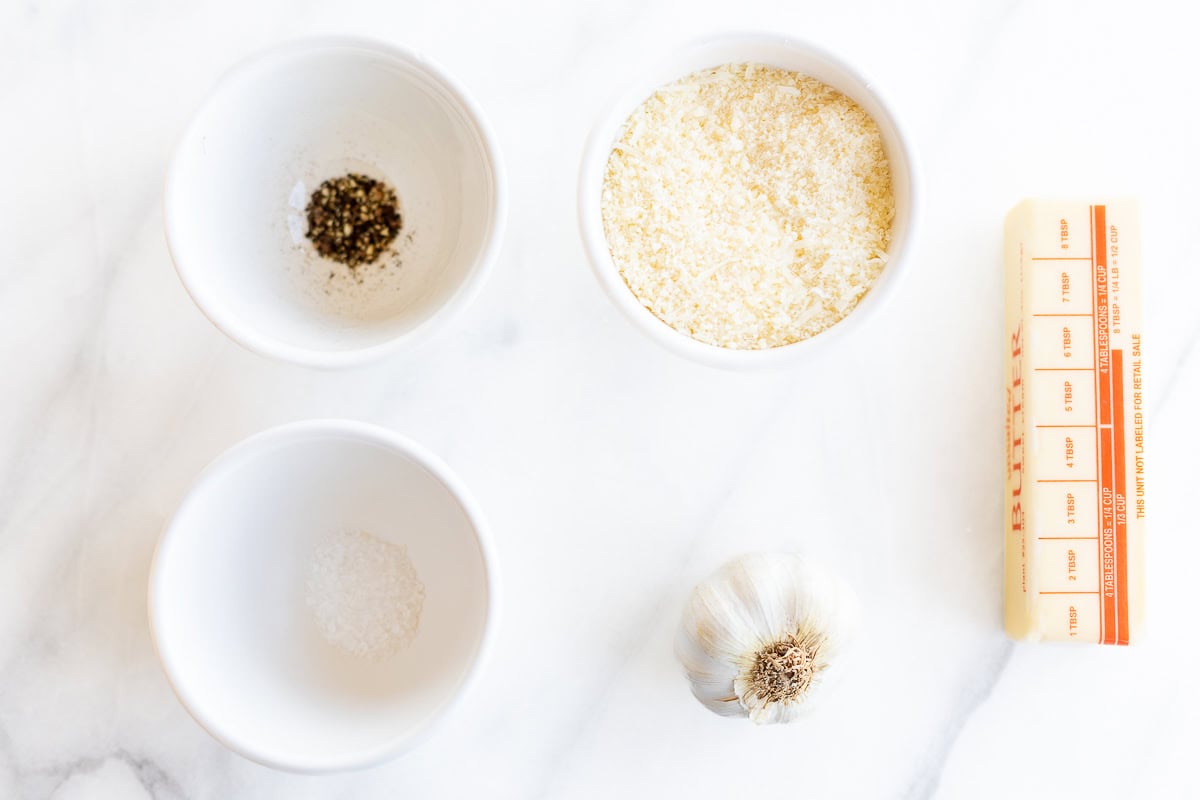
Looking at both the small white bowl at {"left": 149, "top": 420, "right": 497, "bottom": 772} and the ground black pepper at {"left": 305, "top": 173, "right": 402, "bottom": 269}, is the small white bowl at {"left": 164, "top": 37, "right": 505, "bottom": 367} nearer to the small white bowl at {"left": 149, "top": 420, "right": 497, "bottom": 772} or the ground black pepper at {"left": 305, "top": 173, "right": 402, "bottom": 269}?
the ground black pepper at {"left": 305, "top": 173, "right": 402, "bottom": 269}

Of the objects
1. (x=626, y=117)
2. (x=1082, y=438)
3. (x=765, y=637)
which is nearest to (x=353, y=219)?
(x=626, y=117)

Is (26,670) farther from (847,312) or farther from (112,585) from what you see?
(847,312)

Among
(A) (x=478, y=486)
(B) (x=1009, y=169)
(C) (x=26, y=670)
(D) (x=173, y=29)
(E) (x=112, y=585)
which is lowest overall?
(C) (x=26, y=670)

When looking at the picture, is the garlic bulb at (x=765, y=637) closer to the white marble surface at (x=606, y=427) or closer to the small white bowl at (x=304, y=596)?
the white marble surface at (x=606, y=427)

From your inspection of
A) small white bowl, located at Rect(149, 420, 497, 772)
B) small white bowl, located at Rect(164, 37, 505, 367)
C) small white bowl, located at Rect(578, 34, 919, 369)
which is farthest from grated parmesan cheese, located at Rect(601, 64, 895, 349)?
small white bowl, located at Rect(149, 420, 497, 772)

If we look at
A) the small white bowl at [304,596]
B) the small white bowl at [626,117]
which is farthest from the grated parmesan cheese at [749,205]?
the small white bowl at [304,596]

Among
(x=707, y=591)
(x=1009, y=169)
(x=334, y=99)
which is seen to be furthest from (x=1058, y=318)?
(x=334, y=99)

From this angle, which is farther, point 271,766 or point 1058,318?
point 1058,318
